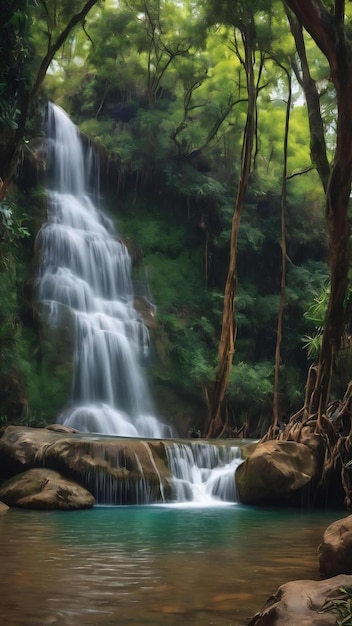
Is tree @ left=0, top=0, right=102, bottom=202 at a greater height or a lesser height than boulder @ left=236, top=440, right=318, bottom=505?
greater

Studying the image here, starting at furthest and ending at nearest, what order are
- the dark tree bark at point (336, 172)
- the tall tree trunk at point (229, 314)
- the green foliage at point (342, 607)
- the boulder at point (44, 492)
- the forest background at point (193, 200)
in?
the forest background at point (193, 200) < the tall tree trunk at point (229, 314) < the boulder at point (44, 492) < the dark tree bark at point (336, 172) < the green foliage at point (342, 607)

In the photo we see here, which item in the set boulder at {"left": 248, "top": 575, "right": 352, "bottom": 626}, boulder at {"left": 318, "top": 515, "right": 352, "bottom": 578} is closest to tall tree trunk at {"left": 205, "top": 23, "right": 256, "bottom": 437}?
boulder at {"left": 318, "top": 515, "right": 352, "bottom": 578}

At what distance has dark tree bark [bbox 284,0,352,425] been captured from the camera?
8828mm

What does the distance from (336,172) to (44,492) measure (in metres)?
6.14

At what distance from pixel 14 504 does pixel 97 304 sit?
33.3 ft

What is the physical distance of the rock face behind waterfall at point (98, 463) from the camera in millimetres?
11562

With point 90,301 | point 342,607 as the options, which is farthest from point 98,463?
point 90,301

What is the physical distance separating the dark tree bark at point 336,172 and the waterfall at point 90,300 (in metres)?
7.16

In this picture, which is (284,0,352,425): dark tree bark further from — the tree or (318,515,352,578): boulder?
(318,515,352,578): boulder

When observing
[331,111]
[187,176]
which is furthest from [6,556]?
[187,176]

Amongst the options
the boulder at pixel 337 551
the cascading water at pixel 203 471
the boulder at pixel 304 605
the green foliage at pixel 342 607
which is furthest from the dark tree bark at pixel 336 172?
the green foliage at pixel 342 607

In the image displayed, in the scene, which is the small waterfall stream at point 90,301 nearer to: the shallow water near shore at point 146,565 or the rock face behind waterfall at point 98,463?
the rock face behind waterfall at point 98,463

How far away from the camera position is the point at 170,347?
70.0 ft

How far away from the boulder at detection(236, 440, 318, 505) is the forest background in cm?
539
